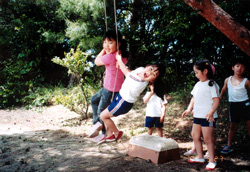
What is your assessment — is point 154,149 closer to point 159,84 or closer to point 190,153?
point 190,153

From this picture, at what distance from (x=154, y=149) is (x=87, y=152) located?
3.65ft

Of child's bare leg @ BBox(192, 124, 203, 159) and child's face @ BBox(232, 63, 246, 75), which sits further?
child's face @ BBox(232, 63, 246, 75)

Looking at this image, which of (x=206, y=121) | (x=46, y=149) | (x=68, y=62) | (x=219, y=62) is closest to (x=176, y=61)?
(x=219, y=62)

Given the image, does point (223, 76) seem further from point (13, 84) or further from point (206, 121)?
point (13, 84)

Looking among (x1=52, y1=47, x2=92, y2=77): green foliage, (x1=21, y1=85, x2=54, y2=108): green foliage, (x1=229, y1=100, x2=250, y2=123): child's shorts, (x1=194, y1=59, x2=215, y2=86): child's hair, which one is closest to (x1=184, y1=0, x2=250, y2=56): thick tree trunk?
(x1=194, y1=59, x2=215, y2=86): child's hair

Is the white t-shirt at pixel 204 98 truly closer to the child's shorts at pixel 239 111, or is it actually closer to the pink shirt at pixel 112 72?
the child's shorts at pixel 239 111

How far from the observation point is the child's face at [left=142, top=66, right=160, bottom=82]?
2.97 meters

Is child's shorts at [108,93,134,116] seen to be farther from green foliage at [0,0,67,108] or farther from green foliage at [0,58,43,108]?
green foliage at [0,0,67,108]

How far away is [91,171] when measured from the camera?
2.63 m

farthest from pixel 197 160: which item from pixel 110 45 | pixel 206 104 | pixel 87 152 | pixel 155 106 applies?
pixel 110 45

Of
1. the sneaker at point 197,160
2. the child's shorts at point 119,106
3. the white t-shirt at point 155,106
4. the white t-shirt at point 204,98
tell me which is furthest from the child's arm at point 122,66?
the sneaker at point 197,160

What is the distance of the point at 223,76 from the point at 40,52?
300 inches

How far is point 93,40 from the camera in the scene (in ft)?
21.3

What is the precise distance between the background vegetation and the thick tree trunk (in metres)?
2.19
